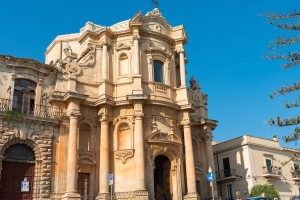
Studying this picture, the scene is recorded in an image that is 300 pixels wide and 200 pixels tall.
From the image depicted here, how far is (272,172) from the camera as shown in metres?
36.5

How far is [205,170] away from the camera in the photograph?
1164 inches

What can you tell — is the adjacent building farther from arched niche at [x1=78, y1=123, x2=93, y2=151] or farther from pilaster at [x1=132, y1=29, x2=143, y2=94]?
arched niche at [x1=78, y1=123, x2=93, y2=151]

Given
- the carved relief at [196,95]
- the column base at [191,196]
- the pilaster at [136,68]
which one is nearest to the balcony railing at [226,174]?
the carved relief at [196,95]

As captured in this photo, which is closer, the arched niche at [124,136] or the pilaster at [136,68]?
the arched niche at [124,136]

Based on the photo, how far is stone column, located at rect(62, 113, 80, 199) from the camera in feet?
73.6

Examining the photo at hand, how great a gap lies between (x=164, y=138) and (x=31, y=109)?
9.08m

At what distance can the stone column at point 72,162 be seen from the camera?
73.6ft

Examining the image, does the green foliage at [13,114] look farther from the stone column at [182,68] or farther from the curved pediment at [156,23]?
the stone column at [182,68]

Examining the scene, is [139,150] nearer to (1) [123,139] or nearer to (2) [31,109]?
(1) [123,139]

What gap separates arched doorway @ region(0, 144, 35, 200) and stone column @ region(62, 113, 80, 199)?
2.20 m

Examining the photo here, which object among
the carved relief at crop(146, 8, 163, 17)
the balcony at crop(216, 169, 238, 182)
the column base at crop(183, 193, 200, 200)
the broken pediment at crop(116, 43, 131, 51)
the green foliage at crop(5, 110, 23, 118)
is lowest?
the column base at crop(183, 193, 200, 200)

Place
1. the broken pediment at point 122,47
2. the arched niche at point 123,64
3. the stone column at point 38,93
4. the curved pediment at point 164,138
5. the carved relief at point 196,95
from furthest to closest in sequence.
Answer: the carved relief at point 196,95, the broken pediment at point 122,47, the arched niche at point 123,64, the curved pediment at point 164,138, the stone column at point 38,93

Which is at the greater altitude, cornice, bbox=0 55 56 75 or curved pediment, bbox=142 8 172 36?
curved pediment, bbox=142 8 172 36

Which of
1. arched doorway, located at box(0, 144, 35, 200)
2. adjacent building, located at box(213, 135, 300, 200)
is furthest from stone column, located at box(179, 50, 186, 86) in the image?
arched doorway, located at box(0, 144, 35, 200)
